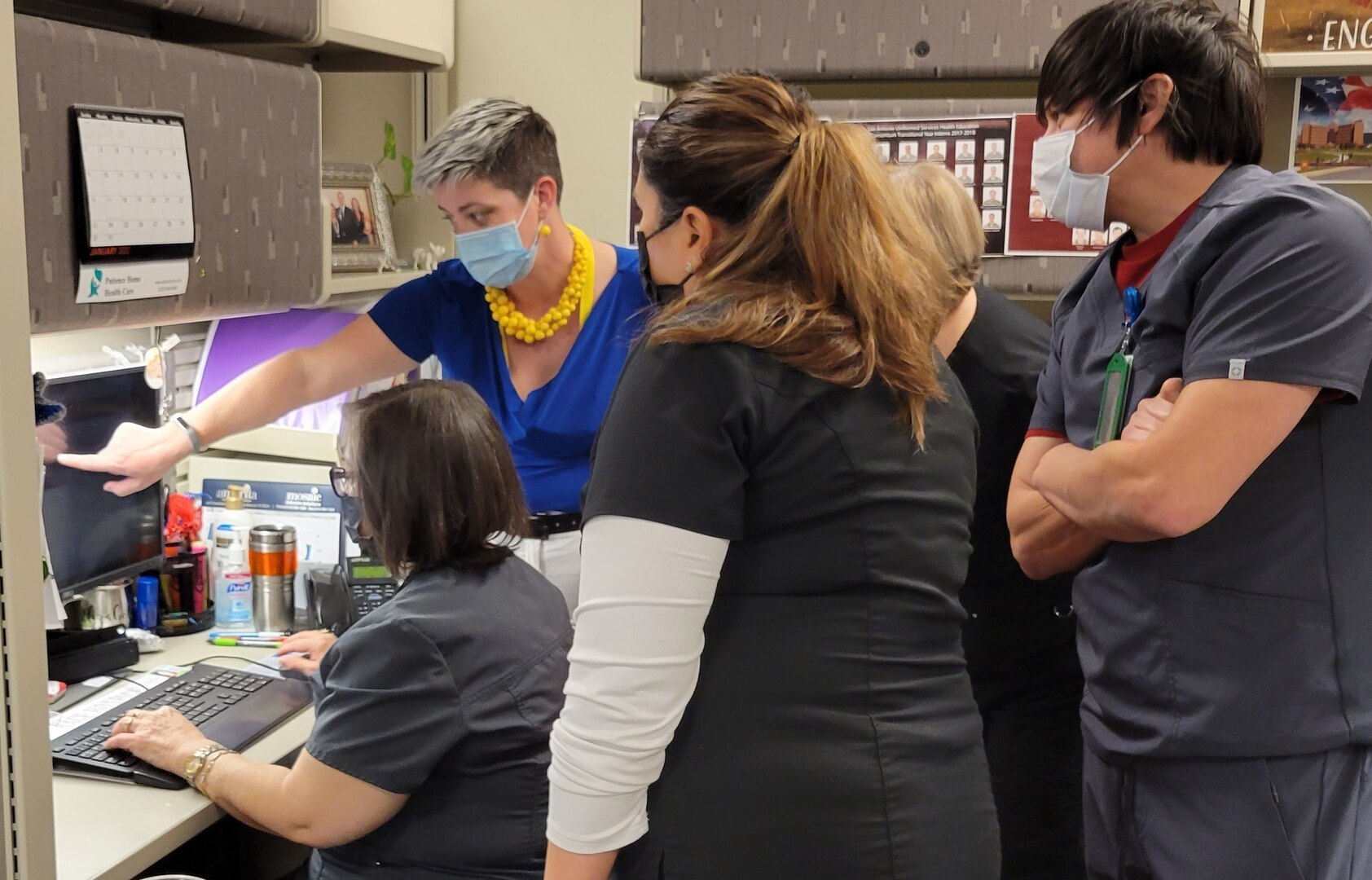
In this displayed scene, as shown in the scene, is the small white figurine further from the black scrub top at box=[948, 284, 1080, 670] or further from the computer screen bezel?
the black scrub top at box=[948, 284, 1080, 670]

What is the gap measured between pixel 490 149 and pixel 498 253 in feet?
0.55

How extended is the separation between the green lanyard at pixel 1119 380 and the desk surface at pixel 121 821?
117 centimetres

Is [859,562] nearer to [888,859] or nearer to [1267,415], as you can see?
[888,859]

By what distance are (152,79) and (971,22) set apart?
135cm

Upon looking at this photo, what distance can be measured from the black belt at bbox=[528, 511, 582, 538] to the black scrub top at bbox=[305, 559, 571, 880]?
449mm

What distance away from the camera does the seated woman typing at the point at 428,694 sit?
148 centimetres

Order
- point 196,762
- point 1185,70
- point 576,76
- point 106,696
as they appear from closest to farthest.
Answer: point 1185,70 → point 196,762 → point 106,696 → point 576,76

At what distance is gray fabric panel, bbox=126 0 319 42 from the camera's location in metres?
1.72

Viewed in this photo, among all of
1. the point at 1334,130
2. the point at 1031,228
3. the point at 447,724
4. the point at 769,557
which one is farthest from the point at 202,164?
the point at 1334,130


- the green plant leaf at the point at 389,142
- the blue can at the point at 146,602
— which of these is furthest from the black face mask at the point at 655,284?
the green plant leaf at the point at 389,142

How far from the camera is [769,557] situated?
3.46 ft

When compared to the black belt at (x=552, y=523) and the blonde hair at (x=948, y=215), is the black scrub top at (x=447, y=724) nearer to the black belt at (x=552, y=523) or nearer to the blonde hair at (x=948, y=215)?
the black belt at (x=552, y=523)

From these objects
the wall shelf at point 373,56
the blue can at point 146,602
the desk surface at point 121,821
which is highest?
the wall shelf at point 373,56

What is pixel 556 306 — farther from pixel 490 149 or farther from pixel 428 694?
pixel 428 694
